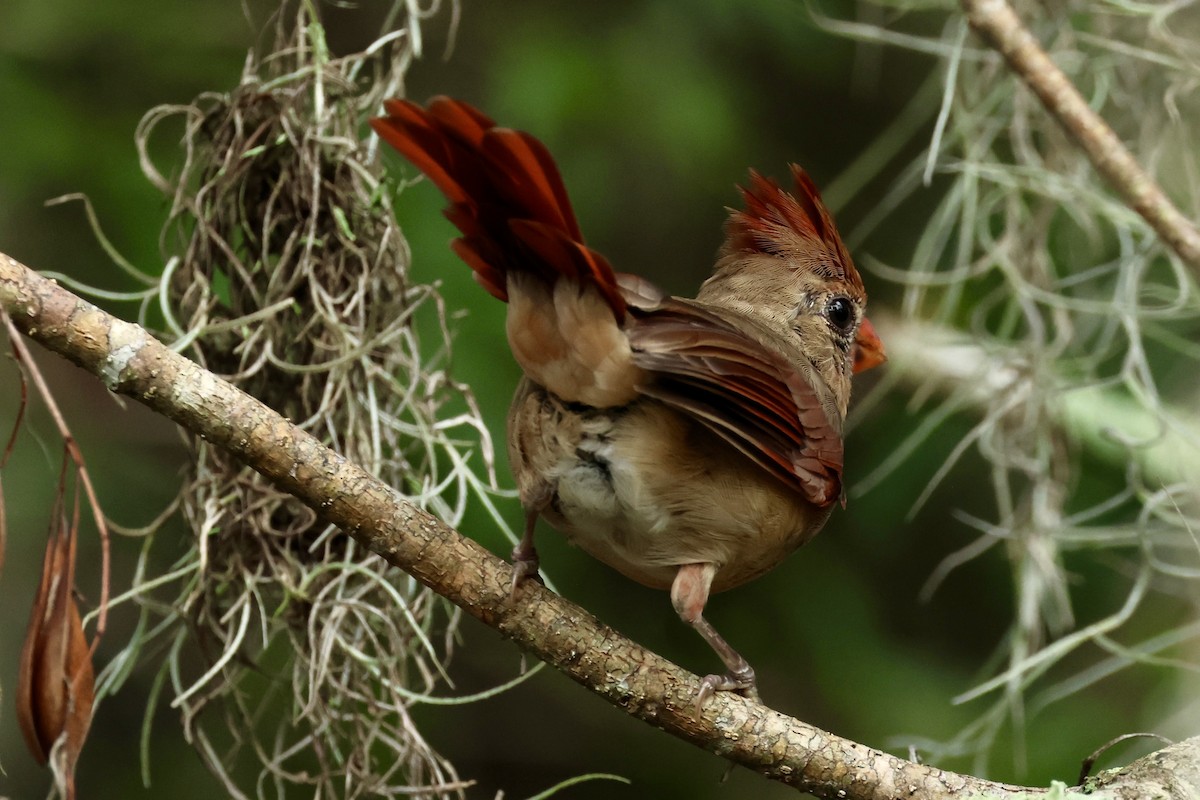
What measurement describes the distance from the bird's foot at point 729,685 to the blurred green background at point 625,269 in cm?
123

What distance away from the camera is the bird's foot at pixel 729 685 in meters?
2.09

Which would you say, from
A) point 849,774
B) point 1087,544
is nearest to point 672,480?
point 849,774

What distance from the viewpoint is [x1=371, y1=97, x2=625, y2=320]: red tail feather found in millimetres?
1876

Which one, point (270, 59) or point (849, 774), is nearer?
point (849, 774)

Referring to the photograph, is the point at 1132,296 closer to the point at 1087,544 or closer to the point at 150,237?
the point at 1087,544

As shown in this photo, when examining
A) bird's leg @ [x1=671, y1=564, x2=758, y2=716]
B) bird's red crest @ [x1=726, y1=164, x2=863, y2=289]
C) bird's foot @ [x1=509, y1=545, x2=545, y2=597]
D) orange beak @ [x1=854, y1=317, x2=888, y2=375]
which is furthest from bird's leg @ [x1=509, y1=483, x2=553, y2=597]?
orange beak @ [x1=854, y1=317, x2=888, y2=375]

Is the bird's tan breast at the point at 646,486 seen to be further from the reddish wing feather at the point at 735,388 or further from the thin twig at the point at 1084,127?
the thin twig at the point at 1084,127

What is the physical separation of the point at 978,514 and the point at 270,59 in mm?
2877

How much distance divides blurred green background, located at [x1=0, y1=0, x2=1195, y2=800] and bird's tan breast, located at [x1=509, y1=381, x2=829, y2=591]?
1.09m

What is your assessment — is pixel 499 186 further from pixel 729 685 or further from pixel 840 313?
pixel 840 313

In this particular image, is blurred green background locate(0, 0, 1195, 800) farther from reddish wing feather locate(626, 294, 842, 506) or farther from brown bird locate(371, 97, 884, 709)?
reddish wing feather locate(626, 294, 842, 506)

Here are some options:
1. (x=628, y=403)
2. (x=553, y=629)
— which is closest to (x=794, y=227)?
(x=628, y=403)

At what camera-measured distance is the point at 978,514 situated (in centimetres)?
440

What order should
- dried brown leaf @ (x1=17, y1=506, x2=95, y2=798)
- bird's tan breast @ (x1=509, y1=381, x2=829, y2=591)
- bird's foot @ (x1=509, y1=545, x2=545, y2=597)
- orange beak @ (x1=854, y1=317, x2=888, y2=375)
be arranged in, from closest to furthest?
dried brown leaf @ (x1=17, y1=506, x2=95, y2=798) < bird's foot @ (x1=509, y1=545, x2=545, y2=597) < bird's tan breast @ (x1=509, y1=381, x2=829, y2=591) < orange beak @ (x1=854, y1=317, x2=888, y2=375)
